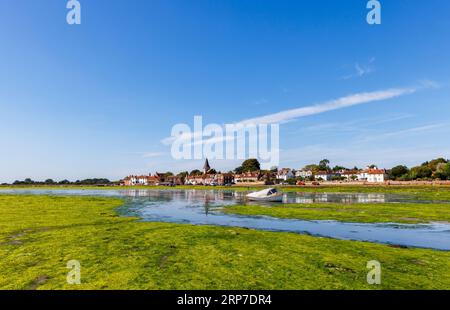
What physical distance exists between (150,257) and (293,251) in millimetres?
7685

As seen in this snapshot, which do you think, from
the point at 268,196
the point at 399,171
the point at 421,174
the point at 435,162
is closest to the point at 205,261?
the point at 268,196

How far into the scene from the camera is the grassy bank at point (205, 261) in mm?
10969

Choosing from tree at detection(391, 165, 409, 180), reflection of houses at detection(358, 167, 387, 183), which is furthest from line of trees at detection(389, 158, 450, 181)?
reflection of houses at detection(358, 167, 387, 183)

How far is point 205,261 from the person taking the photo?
45.5 ft

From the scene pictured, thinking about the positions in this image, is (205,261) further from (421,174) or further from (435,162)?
(435,162)

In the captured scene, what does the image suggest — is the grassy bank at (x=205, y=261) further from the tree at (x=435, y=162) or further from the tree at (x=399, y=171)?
the tree at (x=435, y=162)

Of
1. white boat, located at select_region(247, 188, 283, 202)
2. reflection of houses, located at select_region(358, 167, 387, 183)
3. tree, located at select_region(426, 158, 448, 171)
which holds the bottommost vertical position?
white boat, located at select_region(247, 188, 283, 202)

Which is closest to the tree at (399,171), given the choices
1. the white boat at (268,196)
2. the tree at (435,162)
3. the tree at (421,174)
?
the tree at (435,162)

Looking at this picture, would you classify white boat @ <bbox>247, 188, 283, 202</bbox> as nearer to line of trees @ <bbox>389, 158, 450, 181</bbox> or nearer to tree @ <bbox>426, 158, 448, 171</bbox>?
line of trees @ <bbox>389, 158, 450, 181</bbox>

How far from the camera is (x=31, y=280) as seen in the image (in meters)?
11.0

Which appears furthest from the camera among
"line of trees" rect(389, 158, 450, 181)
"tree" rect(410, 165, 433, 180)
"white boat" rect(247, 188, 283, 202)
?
"tree" rect(410, 165, 433, 180)

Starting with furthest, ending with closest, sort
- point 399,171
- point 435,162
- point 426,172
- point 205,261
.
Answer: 1. point 435,162
2. point 399,171
3. point 426,172
4. point 205,261

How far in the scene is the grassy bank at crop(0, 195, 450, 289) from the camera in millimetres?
10969

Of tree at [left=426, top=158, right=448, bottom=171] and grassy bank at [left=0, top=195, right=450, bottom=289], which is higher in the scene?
tree at [left=426, top=158, right=448, bottom=171]
